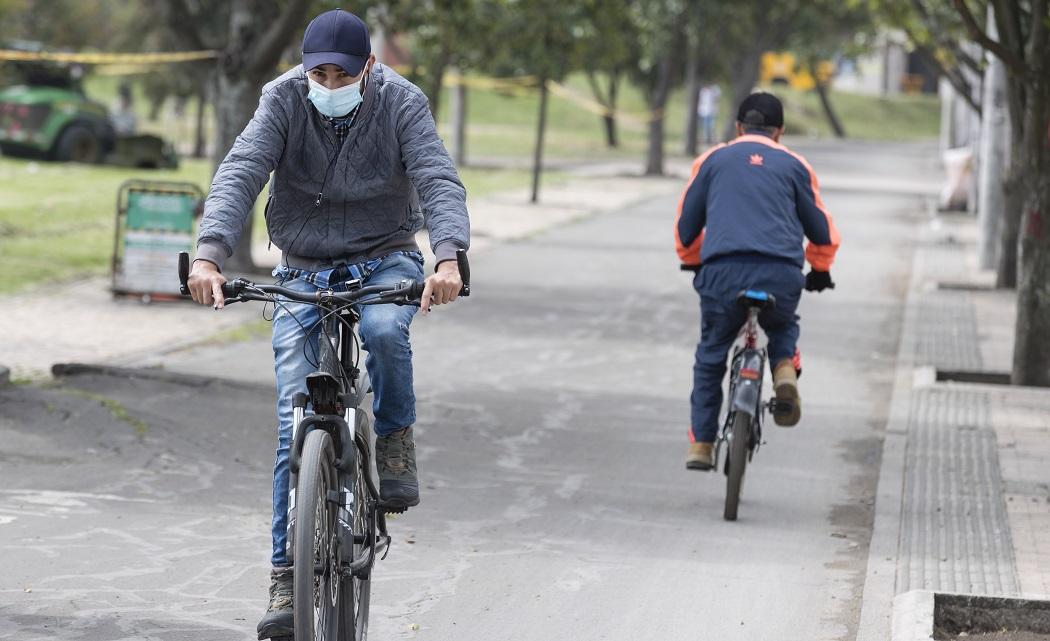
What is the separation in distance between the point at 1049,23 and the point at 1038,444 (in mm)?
2863

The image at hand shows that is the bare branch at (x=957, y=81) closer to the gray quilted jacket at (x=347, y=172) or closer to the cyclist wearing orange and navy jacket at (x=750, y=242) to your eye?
the cyclist wearing orange and navy jacket at (x=750, y=242)

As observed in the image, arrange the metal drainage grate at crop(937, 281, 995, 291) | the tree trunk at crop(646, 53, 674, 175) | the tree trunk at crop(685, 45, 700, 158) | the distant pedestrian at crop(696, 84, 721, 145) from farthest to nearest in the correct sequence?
the distant pedestrian at crop(696, 84, 721, 145) < the tree trunk at crop(685, 45, 700, 158) < the tree trunk at crop(646, 53, 674, 175) < the metal drainage grate at crop(937, 281, 995, 291)

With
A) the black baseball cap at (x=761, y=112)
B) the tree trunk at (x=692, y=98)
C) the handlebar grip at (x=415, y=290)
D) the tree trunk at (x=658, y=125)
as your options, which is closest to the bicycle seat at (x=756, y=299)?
the black baseball cap at (x=761, y=112)

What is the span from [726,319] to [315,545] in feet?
11.3

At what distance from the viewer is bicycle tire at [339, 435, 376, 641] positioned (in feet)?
15.8

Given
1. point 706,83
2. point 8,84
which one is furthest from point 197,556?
point 706,83

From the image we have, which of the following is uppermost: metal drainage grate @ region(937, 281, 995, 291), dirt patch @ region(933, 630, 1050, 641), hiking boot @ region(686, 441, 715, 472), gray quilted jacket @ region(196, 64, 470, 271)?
gray quilted jacket @ region(196, 64, 470, 271)

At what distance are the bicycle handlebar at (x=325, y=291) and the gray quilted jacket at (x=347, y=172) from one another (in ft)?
0.80

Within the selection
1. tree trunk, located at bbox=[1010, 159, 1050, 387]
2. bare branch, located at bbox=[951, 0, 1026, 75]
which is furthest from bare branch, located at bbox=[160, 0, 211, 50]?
tree trunk, located at bbox=[1010, 159, 1050, 387]

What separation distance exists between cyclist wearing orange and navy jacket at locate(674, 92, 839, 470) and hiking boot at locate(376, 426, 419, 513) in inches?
104

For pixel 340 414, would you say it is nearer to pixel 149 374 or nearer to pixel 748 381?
pixel 748 381

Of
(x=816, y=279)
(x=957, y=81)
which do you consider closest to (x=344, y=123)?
(x=816, y=279)

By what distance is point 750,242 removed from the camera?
7.46 m

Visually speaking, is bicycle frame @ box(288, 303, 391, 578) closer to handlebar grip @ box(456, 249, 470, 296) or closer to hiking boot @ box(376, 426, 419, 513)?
hiking boot @ box(376, 426, 419, 513)
